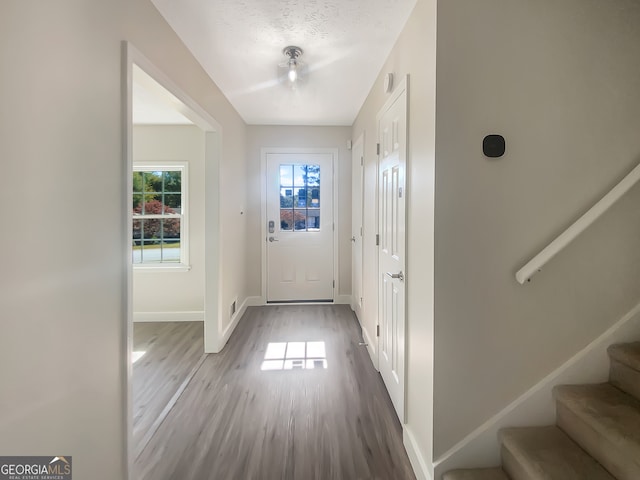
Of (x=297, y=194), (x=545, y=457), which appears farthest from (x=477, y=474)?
(x=297, y=194)

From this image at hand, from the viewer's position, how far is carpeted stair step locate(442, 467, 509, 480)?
128cm

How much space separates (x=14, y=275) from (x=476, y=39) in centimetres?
192

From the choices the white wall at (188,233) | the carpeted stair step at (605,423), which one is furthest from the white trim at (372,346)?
the white wall at (188,233)

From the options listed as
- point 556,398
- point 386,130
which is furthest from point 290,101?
point 556,398

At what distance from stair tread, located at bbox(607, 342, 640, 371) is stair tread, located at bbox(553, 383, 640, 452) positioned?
0.15 m

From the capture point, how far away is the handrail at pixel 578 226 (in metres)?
1.22

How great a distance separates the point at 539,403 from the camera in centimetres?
136

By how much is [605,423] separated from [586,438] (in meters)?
0.12

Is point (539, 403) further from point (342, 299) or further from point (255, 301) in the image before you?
point (255, 301)

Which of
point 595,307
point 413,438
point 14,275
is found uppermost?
point 14,275

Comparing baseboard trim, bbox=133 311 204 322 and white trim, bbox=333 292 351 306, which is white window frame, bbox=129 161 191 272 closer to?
baseboard trim, bbox=133 311 204 322

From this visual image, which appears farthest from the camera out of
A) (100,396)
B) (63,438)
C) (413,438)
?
(413,438)

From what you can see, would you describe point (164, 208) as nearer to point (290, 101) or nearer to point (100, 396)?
point (290, 101)

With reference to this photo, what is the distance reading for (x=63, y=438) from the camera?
1053 mm
